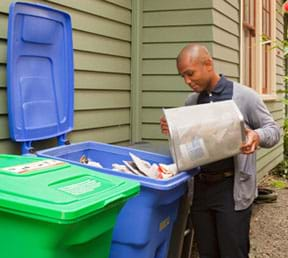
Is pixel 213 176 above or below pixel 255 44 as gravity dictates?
below

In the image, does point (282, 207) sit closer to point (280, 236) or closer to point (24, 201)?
point (280, 236)

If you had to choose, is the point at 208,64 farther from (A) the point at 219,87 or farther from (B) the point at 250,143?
(B) the point at 250,143

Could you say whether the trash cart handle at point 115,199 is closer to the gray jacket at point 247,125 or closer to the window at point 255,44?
the gray jacket at point 247,125

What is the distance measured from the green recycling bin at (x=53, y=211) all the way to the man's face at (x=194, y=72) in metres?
0.96

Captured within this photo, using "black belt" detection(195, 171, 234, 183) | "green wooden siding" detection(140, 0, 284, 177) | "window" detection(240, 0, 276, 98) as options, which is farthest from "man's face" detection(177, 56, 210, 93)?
"window" detection(240, 0, 276, 98)

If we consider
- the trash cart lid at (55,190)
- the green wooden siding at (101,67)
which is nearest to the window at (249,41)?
the green wooden siding at (101,67)

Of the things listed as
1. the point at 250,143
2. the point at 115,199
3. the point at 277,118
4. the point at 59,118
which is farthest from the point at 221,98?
the point at 277,118

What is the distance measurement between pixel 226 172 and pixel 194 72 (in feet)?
1.93

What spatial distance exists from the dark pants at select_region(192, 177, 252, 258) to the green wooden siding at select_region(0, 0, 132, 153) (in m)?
1.08

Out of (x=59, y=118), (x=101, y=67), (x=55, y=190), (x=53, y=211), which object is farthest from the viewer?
(x=101, y=67)

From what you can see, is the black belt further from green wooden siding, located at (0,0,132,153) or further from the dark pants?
green wooden siding, located at (0,0,132,153)

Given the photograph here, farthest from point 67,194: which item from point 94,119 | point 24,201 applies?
point 94,119

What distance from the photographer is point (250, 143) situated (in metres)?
2.61

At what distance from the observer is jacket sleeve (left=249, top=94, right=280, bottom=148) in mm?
2743
